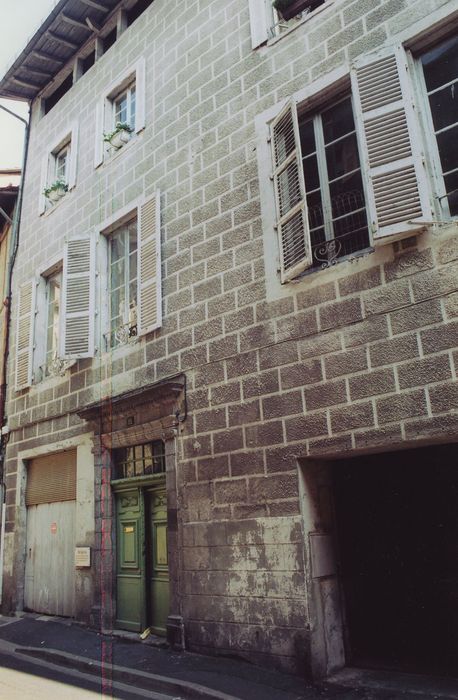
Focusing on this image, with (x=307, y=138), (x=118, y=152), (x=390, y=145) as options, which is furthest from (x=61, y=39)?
(x=390, y=145)

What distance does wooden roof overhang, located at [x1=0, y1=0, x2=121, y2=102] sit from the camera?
9.88 meters

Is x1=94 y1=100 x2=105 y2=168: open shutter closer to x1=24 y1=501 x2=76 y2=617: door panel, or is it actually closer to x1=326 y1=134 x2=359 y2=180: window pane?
x1=326 y1=134 x2=359 y2=180: window pane

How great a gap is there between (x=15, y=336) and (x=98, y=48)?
5.08 m

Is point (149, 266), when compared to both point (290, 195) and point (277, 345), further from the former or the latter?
point (277, 345)

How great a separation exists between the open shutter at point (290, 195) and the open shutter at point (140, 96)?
114 inches

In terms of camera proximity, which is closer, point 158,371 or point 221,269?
point 221,269

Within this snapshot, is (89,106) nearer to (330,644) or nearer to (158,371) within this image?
(158,371)

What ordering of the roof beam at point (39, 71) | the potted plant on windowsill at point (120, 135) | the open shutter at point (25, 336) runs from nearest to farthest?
the potted plant on windowsill at point (120, 135) → the open shutter at point (25, 336) → the roof beam at point (39, 71)

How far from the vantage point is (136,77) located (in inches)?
345

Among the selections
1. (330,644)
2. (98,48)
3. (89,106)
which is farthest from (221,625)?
(98,48)

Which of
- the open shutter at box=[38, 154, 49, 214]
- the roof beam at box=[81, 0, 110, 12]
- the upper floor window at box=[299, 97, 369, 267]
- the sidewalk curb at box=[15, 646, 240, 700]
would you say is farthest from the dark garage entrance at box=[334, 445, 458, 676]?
the roof beam at box=[81, 0, 110, 12]

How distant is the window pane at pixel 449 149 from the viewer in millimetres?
5102

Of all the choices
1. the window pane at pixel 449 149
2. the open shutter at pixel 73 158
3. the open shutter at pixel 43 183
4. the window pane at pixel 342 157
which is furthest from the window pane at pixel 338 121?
the open shutter at pixel 43 183

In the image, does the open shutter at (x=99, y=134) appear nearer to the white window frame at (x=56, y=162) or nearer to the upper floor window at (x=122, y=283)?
the white window frame at (x=56, y=162)
